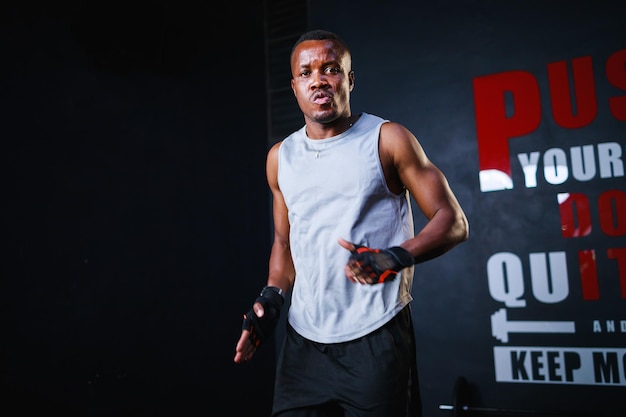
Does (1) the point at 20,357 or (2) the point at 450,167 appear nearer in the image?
(1) the point at 20,357

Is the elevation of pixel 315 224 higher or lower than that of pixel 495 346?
higher

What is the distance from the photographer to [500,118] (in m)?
3.38

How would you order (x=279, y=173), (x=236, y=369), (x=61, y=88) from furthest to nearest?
(x=236, y=369), (x=61, y=88), (x=279, y=173)

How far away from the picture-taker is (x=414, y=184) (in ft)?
5.40

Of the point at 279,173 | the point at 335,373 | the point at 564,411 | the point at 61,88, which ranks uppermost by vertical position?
the point at 61,88

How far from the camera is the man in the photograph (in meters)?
1.56

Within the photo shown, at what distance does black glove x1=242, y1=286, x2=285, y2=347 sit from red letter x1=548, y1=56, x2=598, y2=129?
229 centimetres

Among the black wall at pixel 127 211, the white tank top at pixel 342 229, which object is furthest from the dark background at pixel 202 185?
the white tank top at pixel 342 229

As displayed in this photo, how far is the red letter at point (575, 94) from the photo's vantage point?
3148 millimetres

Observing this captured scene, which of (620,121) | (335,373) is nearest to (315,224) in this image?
(335,373)

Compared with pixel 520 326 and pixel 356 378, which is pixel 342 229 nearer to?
pixel 356 378

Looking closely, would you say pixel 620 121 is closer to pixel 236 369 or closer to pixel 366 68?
pixel 366 68

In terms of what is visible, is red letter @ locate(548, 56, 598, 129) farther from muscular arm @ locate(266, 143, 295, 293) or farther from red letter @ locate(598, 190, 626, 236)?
muscular arm @ locate(266, 143, 295, 293)

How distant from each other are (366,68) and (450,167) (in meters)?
0.95
